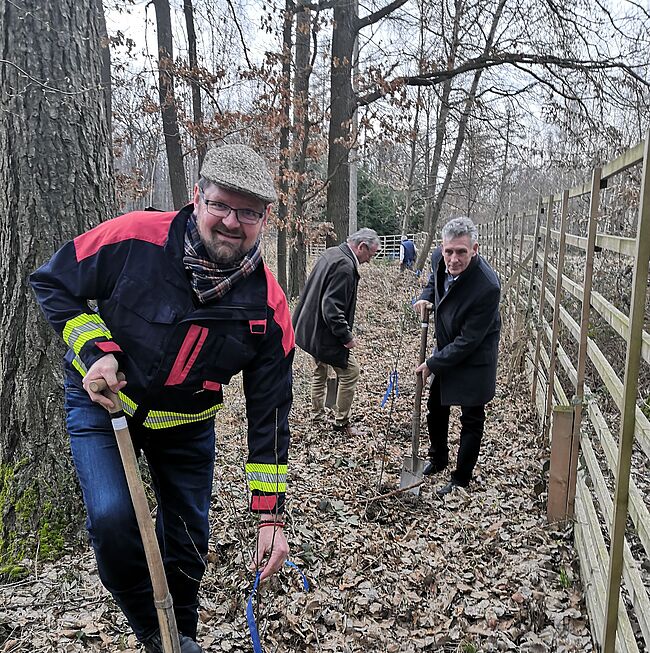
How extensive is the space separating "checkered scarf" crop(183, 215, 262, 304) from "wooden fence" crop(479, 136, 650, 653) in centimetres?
154

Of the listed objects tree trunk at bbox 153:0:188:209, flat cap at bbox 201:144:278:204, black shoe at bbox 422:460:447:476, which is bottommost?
black shoe at bbox 422:460:447:476

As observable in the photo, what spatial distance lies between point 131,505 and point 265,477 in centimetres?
57

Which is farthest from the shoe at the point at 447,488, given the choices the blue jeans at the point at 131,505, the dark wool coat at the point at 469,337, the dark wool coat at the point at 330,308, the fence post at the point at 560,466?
the blue jeans at the point at 131,505

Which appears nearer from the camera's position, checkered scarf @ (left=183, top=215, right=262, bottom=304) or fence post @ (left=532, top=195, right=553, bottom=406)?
checkered scarf @ (left=183, top=215, right=262, bottom=304)

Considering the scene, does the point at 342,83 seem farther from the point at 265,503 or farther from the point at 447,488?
the point at 265,503

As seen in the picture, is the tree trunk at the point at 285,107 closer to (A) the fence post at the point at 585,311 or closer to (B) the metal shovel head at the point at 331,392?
(B) the metal shovel head at the point at 331,392

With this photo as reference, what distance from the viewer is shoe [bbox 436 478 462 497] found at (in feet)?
15.9

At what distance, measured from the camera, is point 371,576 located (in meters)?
3.72

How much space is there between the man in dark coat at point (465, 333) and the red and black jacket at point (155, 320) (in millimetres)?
Result: 2381

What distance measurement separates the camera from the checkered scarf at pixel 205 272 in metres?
2.41

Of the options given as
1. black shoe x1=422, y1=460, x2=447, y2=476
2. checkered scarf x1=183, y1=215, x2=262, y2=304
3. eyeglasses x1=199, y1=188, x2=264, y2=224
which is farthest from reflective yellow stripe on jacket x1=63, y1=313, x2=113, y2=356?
black shoe x1=422, y1=460, x2=447, y2=476

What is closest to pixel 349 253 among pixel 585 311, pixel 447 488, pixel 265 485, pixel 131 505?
pixel 447 488

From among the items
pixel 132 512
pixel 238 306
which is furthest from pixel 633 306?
pixel 132 512

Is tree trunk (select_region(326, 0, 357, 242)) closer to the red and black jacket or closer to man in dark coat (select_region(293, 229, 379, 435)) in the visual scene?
man in dark coat (select_region(293, 229, 379, 435))
